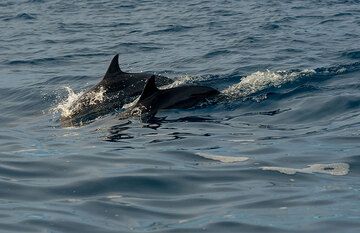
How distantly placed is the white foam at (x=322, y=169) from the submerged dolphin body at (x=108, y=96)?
19.1 feet

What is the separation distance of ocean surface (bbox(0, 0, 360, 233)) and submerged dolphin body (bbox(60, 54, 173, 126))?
0.42m

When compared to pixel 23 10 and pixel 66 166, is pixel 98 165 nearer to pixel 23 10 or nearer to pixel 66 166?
pixel 66 166

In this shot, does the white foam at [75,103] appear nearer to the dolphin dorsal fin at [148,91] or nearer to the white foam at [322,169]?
the dolphin dorsal fin at [148,91]

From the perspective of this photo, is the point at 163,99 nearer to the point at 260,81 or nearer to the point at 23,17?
the point at 260,81

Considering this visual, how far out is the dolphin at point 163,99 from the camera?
14609 mm

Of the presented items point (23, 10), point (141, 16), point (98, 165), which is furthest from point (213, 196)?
point (23, 10)

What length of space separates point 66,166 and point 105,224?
2926 mm

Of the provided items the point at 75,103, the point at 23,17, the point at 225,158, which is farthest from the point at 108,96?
the point at 23,17

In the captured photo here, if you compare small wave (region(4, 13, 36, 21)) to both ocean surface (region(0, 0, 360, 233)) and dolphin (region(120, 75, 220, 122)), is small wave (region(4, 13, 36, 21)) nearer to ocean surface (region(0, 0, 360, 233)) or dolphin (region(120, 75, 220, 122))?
ocean surface (region(0, 0, 360, 233))

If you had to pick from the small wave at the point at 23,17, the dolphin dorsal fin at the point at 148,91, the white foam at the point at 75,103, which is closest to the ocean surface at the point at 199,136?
the white foam at the point at 75,103

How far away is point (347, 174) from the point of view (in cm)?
966

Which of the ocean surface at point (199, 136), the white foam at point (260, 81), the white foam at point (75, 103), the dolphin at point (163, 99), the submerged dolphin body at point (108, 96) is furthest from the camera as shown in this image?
the white foam at point (260, 81)

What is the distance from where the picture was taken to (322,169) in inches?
394

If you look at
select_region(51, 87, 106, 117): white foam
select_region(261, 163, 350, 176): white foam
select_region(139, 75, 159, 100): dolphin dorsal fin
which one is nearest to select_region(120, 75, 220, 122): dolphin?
select_region(139, 75, 159, 100): dolphin dorsal fin
